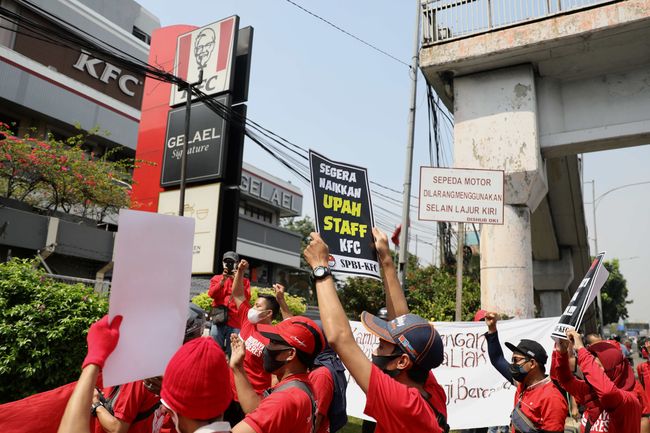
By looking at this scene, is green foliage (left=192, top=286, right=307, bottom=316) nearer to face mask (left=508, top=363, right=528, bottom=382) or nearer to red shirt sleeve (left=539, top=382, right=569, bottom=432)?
face mask (left=508, top=363, right=528, bottom=382)

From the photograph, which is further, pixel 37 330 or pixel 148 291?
pixel 37 330

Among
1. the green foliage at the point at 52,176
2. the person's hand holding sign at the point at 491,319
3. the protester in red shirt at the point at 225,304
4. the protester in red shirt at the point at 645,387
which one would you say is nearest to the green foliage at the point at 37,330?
the protester in red shirt at the point at 225,304

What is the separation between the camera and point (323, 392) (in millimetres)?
3096

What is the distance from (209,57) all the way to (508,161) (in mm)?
8206

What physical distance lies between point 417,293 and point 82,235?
11.7 m

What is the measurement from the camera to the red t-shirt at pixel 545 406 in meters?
3.50

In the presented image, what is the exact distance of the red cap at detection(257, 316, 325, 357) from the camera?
2551 millimetres

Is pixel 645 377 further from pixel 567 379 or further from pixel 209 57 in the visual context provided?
pixel 209 57

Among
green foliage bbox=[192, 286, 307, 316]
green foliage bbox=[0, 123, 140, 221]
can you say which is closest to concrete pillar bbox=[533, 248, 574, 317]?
green foliage bbox=[192, 286, 307, 316]

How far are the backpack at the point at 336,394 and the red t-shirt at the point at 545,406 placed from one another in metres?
1.40

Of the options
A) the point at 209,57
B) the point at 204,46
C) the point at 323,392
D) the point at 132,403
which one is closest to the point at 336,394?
the point at 323,392

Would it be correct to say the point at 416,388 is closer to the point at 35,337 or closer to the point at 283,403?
the point at 283,403

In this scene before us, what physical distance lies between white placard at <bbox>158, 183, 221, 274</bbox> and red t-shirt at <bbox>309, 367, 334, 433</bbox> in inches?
311

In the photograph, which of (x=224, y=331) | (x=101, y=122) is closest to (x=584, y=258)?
(x=224, y=331)
